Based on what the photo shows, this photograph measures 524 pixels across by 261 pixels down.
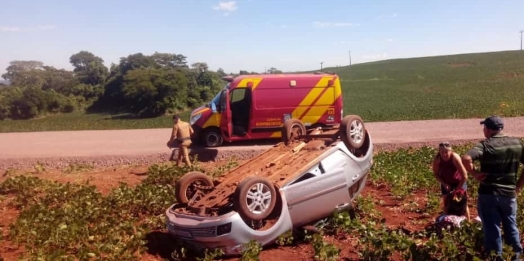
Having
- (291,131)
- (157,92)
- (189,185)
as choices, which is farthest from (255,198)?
(157,92)

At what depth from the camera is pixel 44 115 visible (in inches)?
1747

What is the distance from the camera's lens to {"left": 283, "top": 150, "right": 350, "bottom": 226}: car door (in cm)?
625

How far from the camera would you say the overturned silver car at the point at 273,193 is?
578 cm

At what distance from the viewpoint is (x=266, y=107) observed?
48.7ft

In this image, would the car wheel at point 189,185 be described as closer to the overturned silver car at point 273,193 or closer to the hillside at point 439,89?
the overturned silver car at point 273,193

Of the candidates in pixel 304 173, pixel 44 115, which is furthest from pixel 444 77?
pixel 304 173

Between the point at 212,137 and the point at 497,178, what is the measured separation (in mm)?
10803

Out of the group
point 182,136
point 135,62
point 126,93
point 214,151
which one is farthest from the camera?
point 135,62

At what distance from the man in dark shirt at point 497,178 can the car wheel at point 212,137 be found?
1063cm

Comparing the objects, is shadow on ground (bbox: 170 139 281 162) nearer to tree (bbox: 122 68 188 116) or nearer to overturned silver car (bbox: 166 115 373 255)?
overturned silver car (bbox: 166 115 373 255)

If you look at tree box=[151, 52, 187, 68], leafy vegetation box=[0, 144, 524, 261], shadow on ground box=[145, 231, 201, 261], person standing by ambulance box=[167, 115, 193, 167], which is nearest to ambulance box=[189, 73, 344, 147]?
person standing by ambulance box=[167, 115, 193, 167]

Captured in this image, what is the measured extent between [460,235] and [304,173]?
2081mm

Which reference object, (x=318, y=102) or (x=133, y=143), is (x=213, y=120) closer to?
(x=318, y=102)

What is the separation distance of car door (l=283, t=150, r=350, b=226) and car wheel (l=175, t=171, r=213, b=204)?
4.61 feet
